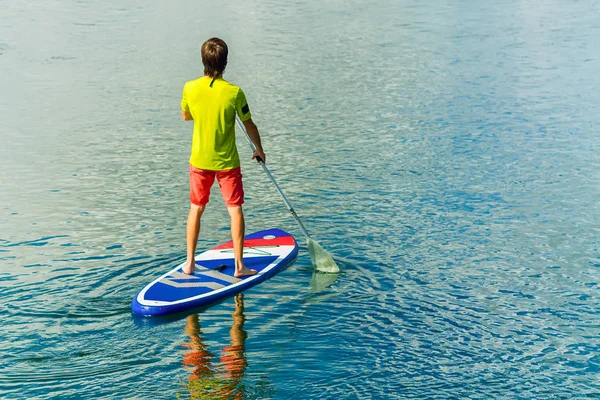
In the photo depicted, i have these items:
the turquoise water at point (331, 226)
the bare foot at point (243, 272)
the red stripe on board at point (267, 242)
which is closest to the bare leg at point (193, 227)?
the bare foot at point (243, 272)

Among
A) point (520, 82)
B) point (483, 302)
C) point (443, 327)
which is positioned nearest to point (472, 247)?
point (483, 302)

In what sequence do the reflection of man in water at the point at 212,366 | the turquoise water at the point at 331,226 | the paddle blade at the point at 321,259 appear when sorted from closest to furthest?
the reflection of man in water at the point at 212,366, the turquoise water at the point at 331,226, the paddle blade at the point at 321,259

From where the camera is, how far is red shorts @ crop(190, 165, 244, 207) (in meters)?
7.19

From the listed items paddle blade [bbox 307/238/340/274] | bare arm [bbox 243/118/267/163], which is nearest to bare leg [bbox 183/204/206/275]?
bare arm [bbox 243/118/267/163]

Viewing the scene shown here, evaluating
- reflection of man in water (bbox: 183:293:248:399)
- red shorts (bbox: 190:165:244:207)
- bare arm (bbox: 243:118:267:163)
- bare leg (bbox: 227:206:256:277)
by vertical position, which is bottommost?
reflection of man in water (bbox: 183:293:248:399)

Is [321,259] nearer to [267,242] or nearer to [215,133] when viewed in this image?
[267,242]

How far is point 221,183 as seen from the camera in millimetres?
7305

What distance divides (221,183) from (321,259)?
1.19m

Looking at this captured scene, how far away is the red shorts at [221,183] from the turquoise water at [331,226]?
83 centimetres

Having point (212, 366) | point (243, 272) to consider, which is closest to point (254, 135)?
point (243, 272)

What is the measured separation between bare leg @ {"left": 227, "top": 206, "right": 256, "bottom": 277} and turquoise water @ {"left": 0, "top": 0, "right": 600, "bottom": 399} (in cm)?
26

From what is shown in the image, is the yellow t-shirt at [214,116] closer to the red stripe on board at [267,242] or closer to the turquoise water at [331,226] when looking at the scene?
the turquoise water at [331,226]

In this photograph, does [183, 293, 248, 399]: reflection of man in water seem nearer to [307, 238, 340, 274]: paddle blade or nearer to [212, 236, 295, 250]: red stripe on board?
[307, 238, 340, 274]: paddle blade

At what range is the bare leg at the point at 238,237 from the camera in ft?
24.0
